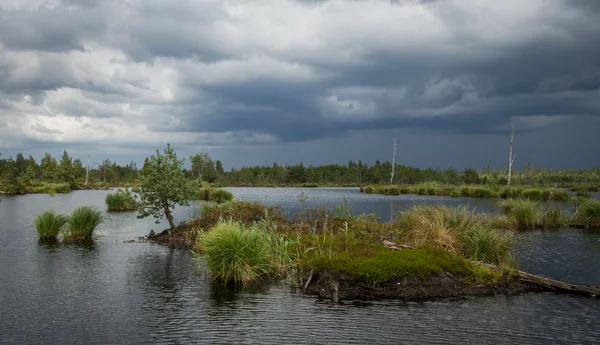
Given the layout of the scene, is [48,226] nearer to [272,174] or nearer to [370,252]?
[370,252]

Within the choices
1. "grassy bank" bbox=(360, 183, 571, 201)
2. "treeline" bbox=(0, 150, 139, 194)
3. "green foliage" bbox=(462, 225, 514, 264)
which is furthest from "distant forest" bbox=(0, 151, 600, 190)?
"green foliage" bbox=(462, 225, 514, 264)

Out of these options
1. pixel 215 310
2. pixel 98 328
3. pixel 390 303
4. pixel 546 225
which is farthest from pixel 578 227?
pixel 98 328

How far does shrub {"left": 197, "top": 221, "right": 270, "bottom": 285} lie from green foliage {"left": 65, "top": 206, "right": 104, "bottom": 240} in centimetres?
1392

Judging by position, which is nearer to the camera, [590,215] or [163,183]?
[163,183]

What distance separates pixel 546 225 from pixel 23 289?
34290 millimetres

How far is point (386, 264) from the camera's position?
15367mm

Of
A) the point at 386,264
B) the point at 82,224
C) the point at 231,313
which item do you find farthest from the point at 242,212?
the point at 231,313

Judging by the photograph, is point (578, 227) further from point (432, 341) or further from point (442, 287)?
point (432, 341)

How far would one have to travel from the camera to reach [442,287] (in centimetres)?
1510

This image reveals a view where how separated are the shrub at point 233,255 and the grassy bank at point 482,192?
41.5m

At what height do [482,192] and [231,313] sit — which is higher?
[482,192]

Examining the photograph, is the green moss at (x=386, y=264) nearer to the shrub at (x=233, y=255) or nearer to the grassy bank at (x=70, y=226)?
the shrub at (x=233, y=255)

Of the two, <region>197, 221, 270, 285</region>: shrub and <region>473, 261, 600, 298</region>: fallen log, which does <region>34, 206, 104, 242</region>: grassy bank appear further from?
<region>473, 261, 600, 298</region>: fallen log

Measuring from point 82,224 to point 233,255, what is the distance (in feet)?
49.9
